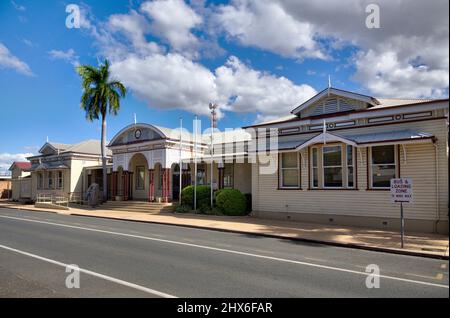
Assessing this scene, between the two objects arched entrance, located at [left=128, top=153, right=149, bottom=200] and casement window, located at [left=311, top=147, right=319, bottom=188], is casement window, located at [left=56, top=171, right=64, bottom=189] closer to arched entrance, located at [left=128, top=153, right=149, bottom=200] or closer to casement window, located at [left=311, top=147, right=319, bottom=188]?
arched entrance, located at [left=128, top=153, right=149, bottom=200]

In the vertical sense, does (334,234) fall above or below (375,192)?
below

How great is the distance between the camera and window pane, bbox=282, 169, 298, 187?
58.8ft

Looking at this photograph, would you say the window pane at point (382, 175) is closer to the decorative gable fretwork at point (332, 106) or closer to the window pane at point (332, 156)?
the window pane at point (332, 156)

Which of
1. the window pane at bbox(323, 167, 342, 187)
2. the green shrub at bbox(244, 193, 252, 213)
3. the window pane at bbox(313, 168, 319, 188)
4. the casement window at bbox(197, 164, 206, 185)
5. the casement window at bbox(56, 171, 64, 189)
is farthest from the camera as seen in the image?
the casement window at bbox(56, 171, 64, 189)

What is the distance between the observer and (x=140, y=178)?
29.9 metres

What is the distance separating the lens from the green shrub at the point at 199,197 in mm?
21844

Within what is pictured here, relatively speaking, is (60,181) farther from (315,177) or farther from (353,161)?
(353,161)

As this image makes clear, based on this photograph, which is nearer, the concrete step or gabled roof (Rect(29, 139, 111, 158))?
the concrete step

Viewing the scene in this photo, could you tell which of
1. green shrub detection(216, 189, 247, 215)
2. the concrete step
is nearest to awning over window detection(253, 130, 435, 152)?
green shrub detection(216, 189, 247, 215)

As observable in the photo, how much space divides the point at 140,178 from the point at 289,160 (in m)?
15.5

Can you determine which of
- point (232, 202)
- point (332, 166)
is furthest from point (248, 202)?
point (332, 166)

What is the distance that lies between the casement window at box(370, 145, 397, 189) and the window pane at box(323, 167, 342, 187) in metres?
1.48
